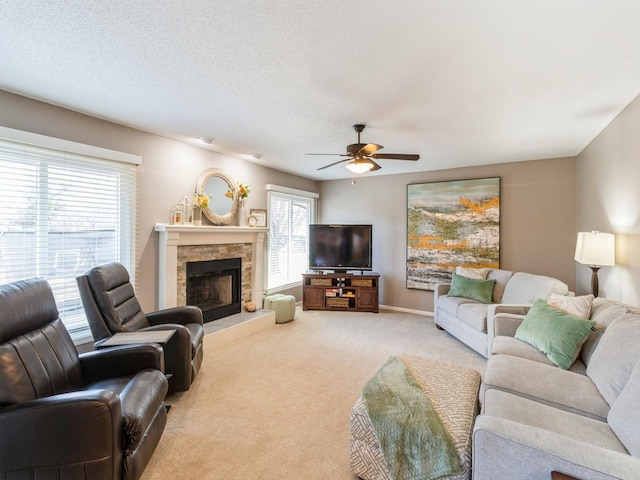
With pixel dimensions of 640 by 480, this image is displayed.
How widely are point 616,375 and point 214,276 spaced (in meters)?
4.18

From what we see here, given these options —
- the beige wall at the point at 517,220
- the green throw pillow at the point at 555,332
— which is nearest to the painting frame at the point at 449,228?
the beige wall at the point at 517,220

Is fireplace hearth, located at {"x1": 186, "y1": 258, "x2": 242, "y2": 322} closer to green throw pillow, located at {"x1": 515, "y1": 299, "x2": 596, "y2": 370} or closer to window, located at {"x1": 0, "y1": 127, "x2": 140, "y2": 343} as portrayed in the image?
window, located at {"x1": 0, "y1": 127, "x2": 140, "y2": 343}

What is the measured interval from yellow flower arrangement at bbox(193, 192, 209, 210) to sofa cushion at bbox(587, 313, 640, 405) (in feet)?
13.2

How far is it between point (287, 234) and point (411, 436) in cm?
446

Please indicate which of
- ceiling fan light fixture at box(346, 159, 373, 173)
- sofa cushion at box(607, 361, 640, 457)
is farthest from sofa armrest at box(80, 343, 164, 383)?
sofa cushion at box(607, 361, 640, 457)

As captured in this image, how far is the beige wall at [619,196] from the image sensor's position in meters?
2.54

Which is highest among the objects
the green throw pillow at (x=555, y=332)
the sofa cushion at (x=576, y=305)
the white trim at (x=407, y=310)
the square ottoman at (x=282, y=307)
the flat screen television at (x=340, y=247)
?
the flat screen television at (x=340, y=247)

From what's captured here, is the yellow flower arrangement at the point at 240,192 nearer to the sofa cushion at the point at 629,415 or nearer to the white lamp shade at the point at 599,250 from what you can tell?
the white lamp shade at the point at 599,250

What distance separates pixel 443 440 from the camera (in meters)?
1.47

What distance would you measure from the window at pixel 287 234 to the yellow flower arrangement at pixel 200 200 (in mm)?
1370

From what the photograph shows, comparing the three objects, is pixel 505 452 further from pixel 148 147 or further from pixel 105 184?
pixel 148 147

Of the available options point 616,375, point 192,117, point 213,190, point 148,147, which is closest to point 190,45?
point 192,117

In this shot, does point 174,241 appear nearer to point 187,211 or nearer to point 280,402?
point 187,211

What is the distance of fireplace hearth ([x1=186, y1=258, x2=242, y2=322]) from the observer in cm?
402
